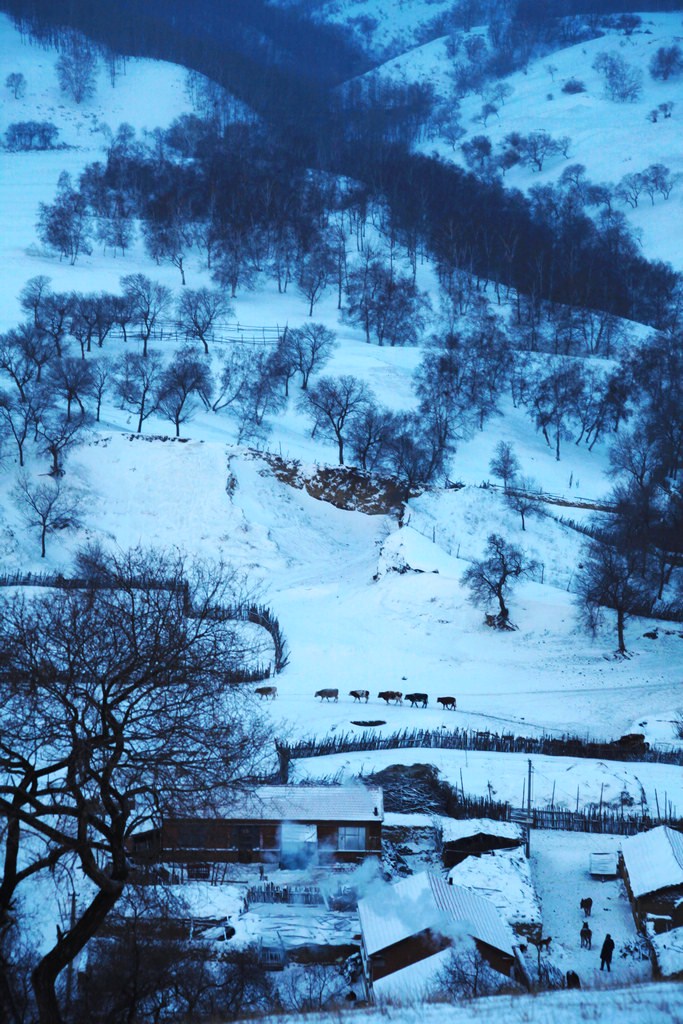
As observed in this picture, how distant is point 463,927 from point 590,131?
11313 centimetres

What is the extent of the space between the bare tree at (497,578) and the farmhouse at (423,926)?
58.5 ft

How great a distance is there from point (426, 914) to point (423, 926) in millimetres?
323

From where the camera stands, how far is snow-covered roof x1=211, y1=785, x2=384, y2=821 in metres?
17.2

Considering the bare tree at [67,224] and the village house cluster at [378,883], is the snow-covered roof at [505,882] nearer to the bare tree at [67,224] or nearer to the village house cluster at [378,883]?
the village house cluster at [378,883]

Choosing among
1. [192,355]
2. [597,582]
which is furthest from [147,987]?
[192,355]

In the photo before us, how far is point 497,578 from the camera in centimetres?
3378

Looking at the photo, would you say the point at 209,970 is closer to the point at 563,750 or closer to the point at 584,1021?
the point at 584,1021

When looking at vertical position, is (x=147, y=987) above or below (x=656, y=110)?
below

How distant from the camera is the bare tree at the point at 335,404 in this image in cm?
5062

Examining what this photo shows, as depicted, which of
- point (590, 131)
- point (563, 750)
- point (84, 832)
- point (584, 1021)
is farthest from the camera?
point (590, 131)

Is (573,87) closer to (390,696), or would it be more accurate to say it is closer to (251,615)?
(251,615)

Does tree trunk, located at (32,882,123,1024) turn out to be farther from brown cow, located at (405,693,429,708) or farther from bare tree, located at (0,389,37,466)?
bare tree, located at (0,389,37,466)

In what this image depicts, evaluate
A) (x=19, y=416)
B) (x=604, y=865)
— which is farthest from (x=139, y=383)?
(x=604, y=865)

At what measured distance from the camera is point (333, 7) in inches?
7411
